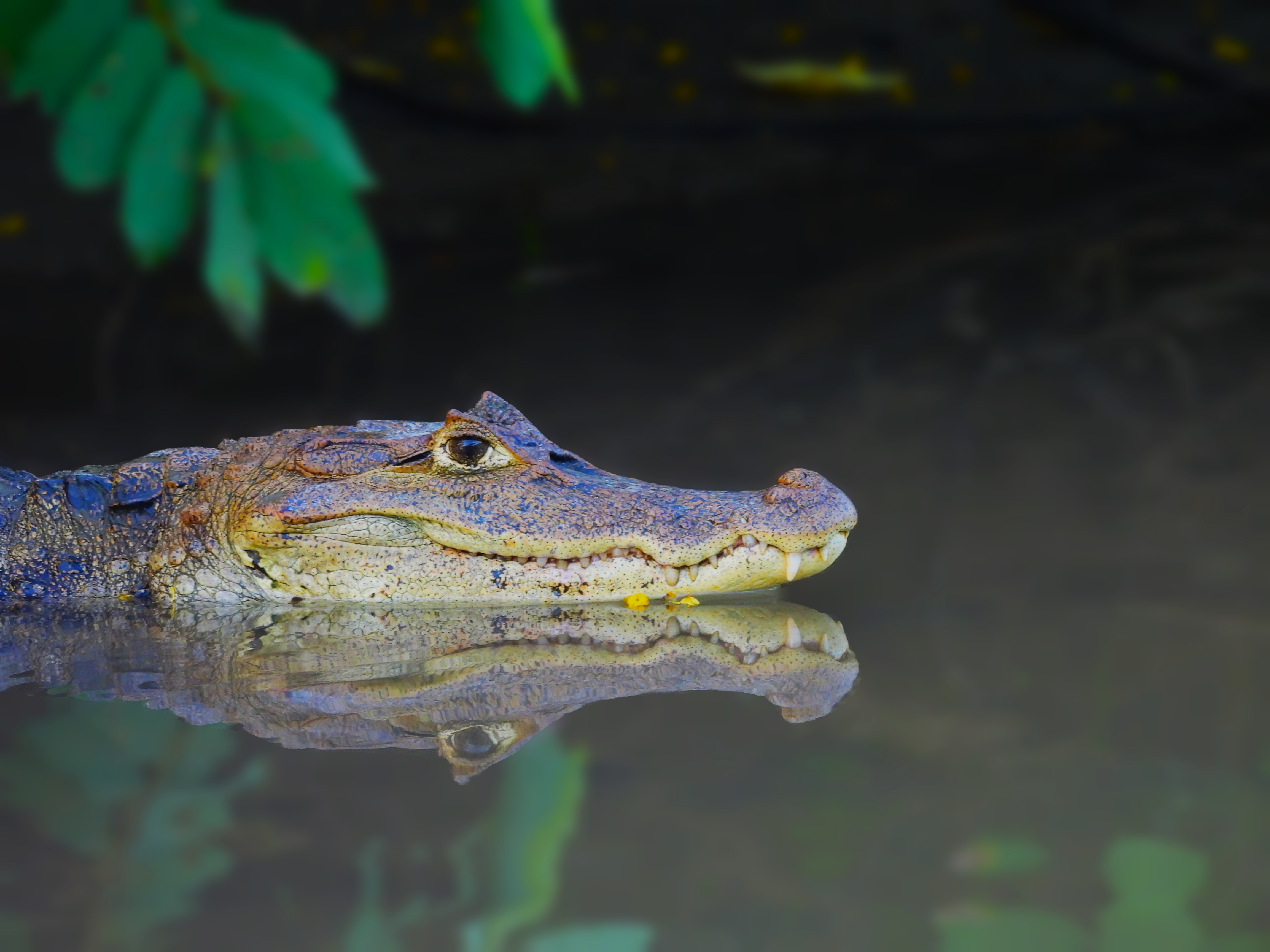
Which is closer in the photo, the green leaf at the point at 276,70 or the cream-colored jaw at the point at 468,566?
the green leaf at the point at 276,70

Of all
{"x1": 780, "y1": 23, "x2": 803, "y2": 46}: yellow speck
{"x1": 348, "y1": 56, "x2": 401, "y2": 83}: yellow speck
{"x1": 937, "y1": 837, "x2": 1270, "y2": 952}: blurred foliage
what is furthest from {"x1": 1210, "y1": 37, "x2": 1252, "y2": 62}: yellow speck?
{"x1": 937, "y1": 837, "x2": 1270, "y2": 952}: blurred foliage

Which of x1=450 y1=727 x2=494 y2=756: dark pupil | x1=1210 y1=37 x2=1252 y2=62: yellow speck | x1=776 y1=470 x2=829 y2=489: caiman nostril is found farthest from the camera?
A: x1=1210 y1=37 x2=1252 y2=62: yellow speck

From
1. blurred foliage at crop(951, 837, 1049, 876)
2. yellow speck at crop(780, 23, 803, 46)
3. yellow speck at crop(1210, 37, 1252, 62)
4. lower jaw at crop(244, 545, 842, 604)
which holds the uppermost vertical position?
yellow speck at crop(1210, 37, 1252, 62)

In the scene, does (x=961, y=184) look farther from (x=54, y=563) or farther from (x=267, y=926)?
(x=267, y=926)

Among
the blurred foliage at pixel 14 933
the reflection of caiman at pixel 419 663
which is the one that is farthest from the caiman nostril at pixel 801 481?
the blurred foliage at pixel 14 933

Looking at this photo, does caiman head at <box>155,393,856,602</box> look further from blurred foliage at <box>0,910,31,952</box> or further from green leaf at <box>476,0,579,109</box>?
green leaf at <box>476,0,579,109</box>

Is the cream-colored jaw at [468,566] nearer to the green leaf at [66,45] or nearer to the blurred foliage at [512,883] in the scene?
the blurred foliage at [512,883]

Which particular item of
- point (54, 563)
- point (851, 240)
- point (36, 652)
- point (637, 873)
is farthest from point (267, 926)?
point (851, 240)

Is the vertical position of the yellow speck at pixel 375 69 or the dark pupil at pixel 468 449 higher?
the yellow speck at pixel 375 69
